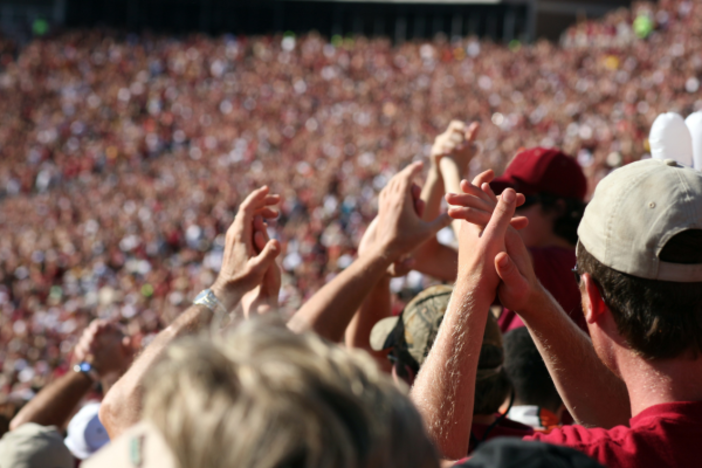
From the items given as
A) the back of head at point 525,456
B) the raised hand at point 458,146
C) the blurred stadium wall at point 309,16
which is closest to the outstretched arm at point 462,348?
the back of head at point 525,456

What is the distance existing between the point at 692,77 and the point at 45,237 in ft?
44.4

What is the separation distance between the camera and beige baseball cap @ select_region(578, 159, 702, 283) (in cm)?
114

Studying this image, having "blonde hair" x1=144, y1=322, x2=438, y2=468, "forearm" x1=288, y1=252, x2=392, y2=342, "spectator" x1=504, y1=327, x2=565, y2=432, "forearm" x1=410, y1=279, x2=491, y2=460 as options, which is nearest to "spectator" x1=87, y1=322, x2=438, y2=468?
"blonde hair" x1=144, y1=322, x2=438, y2=468

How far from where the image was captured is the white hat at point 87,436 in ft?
7.82

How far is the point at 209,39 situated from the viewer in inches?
987

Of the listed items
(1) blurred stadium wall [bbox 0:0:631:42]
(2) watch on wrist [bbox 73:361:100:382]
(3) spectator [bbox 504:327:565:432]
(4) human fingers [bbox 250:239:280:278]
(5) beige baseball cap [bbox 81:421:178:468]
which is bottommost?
(2) watch on wrist [bbox 73:361:100:382]

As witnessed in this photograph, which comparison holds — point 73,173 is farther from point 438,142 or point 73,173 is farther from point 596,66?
point 438,142

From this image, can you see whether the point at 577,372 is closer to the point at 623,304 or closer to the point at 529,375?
the point at 623,304

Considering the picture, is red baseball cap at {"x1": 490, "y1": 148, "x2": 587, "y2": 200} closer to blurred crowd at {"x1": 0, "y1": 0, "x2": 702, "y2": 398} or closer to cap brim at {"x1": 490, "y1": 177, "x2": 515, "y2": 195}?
cap brim at {"x1": 490, "y1": 177, "x2": 515, "y2": 195}

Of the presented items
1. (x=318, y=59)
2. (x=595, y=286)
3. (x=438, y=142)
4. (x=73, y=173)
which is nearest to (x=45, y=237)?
(x=73, y=173)

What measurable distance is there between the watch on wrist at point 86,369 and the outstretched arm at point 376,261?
1.04m

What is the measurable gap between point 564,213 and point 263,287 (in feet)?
3.77

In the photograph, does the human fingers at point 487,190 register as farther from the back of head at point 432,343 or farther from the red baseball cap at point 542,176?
the red baseball cap at point 542,176

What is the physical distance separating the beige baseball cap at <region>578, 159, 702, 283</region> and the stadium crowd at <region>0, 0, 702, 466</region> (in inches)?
0.6
